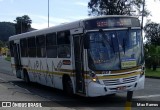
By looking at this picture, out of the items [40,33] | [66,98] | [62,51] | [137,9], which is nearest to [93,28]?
[62,51]

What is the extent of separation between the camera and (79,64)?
14.2m

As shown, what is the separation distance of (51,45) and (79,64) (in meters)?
3.20

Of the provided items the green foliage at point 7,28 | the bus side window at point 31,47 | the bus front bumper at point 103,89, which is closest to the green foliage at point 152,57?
the bus side window at point 31,47

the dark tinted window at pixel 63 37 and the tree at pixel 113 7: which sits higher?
the tree at pixel 113 7

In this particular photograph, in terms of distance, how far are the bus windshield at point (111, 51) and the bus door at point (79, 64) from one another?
622 millimetres

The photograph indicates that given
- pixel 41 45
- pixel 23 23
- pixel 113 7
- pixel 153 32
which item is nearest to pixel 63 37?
pixel 41 45

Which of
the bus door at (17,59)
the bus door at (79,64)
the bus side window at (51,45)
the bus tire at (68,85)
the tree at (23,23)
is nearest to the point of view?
the bus door at (79,64)

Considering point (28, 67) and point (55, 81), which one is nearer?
point (55, 81)

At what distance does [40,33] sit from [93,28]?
543 centimetres

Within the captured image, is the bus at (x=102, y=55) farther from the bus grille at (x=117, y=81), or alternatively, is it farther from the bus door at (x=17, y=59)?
the bus door at (x=17, y=59)

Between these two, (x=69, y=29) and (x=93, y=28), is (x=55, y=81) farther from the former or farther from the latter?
(x=93, y=28)

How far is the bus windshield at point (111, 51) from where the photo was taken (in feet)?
44.2

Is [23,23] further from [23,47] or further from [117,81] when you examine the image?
[117,81]

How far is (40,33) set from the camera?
18609 mm
